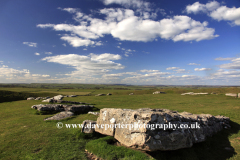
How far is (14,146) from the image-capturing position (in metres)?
8.75

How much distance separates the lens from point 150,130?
7914mm

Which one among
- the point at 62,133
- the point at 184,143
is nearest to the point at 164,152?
the point at 184,143

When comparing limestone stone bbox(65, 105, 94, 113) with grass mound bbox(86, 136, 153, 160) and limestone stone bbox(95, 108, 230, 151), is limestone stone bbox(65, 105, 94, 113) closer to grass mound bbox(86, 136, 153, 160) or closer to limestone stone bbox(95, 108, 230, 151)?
limestone stone bbox(95, 108, 230, 151)

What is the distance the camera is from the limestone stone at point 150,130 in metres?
7.81

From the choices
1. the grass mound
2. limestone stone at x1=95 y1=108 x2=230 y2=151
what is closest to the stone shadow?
limestone stone at x1=95 y1=108 x2=230 y2=151

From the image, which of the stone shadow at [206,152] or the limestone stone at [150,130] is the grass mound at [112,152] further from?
the stone shadow at [206,152]

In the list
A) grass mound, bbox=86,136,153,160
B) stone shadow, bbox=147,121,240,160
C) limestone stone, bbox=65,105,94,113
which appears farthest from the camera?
limestone stone, bbox=65,105,94,113

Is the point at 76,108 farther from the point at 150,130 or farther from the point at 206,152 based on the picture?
the point at 206,152

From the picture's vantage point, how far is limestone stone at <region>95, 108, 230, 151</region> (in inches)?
308

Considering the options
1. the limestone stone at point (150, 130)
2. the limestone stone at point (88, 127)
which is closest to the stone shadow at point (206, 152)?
the limestone stone at point (150, 130)

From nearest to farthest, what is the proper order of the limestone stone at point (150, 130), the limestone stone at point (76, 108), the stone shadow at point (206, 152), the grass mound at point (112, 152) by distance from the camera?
the grass mound at point (112, 152) → the limestone stone at point (150, 130) → the stone shadow at point (206, 152) → the limestone stone at point (76, 108)

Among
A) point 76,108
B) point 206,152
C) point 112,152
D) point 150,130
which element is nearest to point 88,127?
point 112,152

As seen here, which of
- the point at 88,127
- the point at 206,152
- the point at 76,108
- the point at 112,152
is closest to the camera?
the point at 112,152

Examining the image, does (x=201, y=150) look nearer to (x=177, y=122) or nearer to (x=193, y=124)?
(x=193, y=124)
